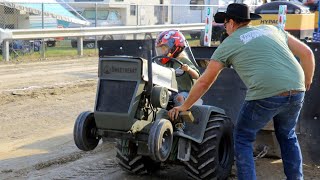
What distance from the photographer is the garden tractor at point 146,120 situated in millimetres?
4832

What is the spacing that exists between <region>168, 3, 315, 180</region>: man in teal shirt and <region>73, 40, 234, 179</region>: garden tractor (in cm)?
24

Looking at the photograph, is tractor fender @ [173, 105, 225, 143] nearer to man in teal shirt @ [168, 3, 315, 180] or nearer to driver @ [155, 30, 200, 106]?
driver @ [155, 30, 200, 106]

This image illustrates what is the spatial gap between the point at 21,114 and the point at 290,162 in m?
5.22

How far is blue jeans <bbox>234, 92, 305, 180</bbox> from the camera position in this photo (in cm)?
464

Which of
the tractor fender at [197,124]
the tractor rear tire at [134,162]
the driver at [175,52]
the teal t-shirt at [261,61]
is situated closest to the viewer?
the teal t-shirt at [261,61]

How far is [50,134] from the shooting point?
7.87 metres

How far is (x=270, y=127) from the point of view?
20.0 feet

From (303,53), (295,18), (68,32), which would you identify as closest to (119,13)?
(68,32)

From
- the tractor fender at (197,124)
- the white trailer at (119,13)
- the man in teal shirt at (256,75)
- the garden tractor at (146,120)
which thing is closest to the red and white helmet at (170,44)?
the garden tractor at (146,120)

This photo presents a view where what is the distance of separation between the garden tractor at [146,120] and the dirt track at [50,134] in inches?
27.2

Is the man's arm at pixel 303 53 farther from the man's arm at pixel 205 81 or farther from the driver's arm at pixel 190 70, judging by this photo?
the driver's arm at pixel 190 70

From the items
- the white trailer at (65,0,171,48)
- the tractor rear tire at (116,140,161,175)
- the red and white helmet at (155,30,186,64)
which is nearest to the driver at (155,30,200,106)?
the red and white helmet at (155,30,186,64)

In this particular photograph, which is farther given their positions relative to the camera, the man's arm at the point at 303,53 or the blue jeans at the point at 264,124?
the man's arm at the point at 303,53

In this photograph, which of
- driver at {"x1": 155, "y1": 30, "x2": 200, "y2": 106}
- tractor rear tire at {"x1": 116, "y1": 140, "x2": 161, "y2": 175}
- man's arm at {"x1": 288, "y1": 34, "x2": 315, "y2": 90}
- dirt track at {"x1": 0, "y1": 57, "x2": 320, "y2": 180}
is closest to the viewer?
man's arm at {"x1": 288, "y1": 34, "x2": 315, "y2": 90}
